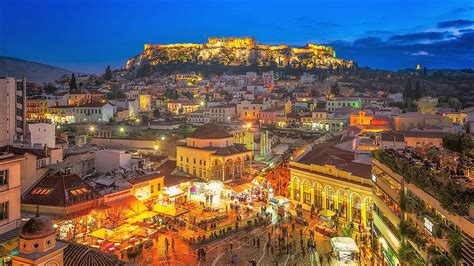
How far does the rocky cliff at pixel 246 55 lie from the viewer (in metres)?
139

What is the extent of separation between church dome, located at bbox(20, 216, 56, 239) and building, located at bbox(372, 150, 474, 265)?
12726mm

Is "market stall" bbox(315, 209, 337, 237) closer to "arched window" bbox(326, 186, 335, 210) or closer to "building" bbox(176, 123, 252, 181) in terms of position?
"arched window" bbox(326, 186, 335, 210)

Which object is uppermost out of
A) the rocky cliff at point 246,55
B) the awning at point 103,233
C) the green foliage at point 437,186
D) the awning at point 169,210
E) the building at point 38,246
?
the rocky cliff at point 246,55

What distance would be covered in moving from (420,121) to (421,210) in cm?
3503

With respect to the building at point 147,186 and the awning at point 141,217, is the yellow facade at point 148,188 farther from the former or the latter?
the awning at point 141,217

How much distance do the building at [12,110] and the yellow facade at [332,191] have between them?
2300 cm

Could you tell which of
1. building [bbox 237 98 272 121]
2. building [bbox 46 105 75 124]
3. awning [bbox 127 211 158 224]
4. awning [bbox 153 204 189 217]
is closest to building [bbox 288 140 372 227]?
awning [bbox 153 204 189 217]

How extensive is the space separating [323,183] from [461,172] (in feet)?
48.6

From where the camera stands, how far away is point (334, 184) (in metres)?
29.4

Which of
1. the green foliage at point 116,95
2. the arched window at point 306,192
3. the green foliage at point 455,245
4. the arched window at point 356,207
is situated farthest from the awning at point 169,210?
the green foliage at point 116,95

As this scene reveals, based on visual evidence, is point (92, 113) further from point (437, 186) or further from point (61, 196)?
point (437, 186)

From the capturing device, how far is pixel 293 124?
68812 mm

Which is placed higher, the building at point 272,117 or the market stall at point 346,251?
the building at point 272,117

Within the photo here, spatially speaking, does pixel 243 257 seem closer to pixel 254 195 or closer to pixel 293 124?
pixel 254 195
